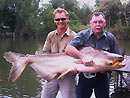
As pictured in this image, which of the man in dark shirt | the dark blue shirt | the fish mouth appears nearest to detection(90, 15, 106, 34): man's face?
the man in dark shirt

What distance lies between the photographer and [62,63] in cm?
362

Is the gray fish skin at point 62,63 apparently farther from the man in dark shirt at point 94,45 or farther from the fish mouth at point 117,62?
the man in dark shirt at point 94,45

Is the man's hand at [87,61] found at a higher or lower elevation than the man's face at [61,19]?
lower

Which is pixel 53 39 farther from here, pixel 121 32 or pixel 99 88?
pixel 121 32

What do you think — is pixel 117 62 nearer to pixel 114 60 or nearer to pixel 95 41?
pixel 114 60

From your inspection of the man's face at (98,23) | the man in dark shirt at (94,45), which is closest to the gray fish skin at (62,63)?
the man in dark shirt at (94,45)

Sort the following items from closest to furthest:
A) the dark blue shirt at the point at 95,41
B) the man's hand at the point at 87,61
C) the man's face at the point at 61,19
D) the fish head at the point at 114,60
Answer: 1. the fish head at the point at 114,60
2. the man's hand at the point at 87,61
3. the dark blue shirt at the point at 95,41
4. the man's face at the point at 61,19

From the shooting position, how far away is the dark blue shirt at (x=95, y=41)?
3.69 meters

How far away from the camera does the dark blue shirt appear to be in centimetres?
369

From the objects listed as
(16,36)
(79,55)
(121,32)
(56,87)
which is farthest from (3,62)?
(16,36)

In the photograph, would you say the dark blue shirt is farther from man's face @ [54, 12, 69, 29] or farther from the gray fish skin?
man's face @ [54, 12, 69, 29]

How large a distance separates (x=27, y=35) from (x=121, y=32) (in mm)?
26221

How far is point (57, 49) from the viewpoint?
4.35m

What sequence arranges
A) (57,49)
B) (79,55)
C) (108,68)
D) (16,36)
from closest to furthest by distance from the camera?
(108,68), (79,55), (57,49), (16,36)
